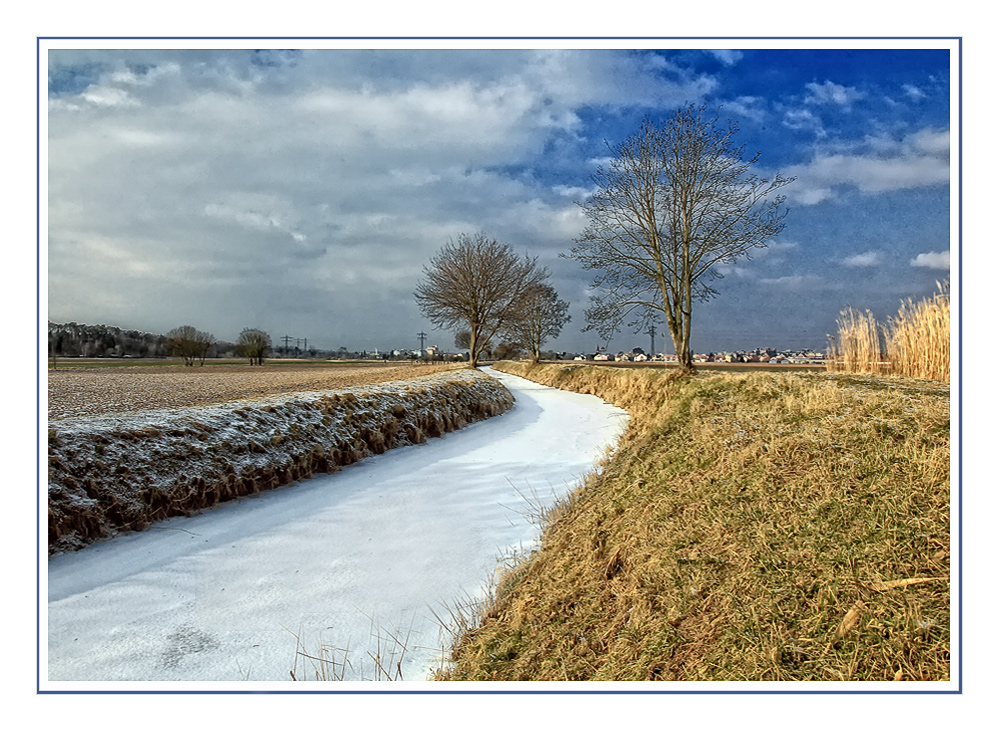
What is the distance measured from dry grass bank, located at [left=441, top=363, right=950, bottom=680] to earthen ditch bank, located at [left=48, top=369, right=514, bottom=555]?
3.28 m

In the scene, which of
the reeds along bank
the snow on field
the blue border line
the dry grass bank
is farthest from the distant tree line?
the reeds along bank

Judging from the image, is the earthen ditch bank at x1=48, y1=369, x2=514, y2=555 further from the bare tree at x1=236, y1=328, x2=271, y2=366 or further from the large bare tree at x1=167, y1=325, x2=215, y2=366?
the bare tree at x1=236, y1=328, x2=271, y2=366

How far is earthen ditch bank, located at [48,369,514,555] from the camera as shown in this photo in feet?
13.5

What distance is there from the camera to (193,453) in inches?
203

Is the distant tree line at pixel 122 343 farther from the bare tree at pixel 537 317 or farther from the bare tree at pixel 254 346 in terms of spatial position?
the bare tree at pixel 537 317

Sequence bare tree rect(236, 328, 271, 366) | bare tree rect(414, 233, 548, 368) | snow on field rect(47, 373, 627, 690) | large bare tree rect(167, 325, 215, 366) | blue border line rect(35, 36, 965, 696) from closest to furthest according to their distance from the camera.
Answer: blue border line rect(35, 36, 965, 696)
snow on field rect(47, 373, 627, 690)
large bare tree rect(167, 325, 215, 366)
bare tree rect(236, 328, 271, 366)
bare tree rect(414, 233, 548, 368)

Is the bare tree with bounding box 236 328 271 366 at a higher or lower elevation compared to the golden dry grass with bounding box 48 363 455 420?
higher

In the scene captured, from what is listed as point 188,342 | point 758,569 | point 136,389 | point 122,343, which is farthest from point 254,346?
point 758,569

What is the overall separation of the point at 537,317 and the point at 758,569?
99.6 feet

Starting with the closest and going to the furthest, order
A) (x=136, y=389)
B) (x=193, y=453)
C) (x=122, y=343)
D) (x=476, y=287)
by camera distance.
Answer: (x=122, y=343) < (x=193, y=453) < (x=136, y=389) < (x=476, y=287)

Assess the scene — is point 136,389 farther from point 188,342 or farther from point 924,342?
point 924,342
